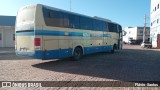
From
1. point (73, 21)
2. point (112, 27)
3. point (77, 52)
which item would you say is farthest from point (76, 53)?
point (112, 27)

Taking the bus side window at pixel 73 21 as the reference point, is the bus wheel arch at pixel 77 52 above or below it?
below

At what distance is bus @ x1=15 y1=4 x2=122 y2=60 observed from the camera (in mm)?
10555

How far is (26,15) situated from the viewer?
36.6 feet

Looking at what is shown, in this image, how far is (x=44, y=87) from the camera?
684 cm

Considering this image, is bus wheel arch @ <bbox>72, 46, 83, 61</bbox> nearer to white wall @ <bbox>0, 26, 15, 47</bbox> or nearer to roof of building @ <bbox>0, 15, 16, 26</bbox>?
white wall @ <bbox>0, 26, 15, 47</bbox>

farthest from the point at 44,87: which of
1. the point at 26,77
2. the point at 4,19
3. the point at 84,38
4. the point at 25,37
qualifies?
the point at 4,19

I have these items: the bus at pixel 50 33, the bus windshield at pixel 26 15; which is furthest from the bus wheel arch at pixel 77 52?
the bus windshield at pixel 26 15

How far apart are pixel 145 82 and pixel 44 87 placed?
4.01m

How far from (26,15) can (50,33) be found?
178cm

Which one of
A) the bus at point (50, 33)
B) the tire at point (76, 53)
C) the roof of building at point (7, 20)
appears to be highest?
the roof of building at point (7, 20)

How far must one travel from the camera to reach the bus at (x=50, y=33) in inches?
416

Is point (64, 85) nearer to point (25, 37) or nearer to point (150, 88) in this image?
point (150, 88)

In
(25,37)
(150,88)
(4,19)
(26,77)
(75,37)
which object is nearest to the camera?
(150,88)

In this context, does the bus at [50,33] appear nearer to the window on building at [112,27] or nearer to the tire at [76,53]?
the tire at [76,53]
